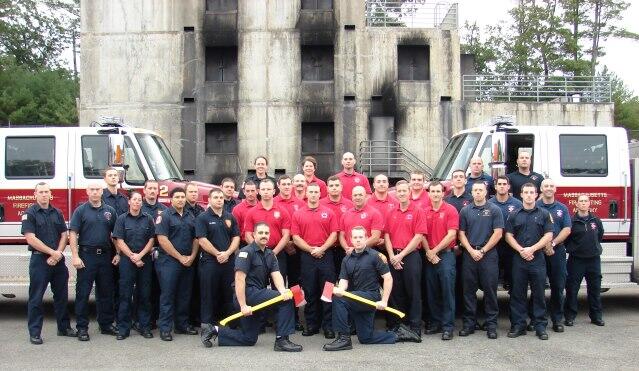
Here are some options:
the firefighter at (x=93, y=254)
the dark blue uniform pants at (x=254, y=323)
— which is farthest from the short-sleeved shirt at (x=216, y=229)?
the firefighter at (x=93, y=254)

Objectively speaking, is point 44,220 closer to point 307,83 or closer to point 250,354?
point 250,354

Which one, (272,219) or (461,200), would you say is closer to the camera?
(272,219)

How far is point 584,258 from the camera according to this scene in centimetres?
980

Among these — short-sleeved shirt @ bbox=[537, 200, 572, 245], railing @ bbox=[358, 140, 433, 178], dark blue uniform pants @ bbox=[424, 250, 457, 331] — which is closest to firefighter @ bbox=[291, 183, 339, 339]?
dark blue uniform pants @ bbox=[424, 250, 457, 331]

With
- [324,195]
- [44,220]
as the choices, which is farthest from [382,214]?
[44,220]

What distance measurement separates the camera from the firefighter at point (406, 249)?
9039 mm

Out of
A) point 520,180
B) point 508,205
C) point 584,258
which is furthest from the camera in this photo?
point 520,180

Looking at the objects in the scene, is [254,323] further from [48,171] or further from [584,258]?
[584,258]

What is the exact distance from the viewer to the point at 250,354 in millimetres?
8188

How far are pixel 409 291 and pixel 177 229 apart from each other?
3.12 metres

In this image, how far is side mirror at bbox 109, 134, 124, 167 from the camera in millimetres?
9992

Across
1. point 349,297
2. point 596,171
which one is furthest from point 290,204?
point 596,171

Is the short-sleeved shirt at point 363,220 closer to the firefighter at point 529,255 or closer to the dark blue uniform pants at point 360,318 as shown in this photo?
the dark blue uniform pants at point 360,318

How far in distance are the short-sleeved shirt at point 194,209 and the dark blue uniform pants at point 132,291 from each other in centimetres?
80
